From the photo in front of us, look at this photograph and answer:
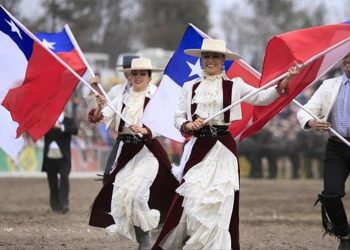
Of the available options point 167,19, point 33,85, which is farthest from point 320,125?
point 167,19

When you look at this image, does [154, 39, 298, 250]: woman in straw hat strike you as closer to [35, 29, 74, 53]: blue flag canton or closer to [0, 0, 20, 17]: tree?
[35, 29, 74, 53]: blue flag canton

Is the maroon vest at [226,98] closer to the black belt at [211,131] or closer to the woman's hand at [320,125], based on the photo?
the black belt at [211,131]

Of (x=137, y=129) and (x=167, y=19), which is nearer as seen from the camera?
(x=137, y=129)

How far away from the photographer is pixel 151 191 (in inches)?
396

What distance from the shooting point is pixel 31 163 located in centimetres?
2520

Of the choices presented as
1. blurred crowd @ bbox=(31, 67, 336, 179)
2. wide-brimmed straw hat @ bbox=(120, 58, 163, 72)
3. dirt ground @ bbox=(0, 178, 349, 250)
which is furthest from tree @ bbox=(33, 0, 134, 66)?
wide-brimmed straw hat @ bbox=(120, 58, 163, 72)

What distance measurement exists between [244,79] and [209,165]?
2.32 metres

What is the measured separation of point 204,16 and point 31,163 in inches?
1463

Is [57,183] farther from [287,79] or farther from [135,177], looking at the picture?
[287,79]

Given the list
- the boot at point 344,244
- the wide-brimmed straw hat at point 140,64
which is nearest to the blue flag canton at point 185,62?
the wide-brimmed straw hat at point 140,64

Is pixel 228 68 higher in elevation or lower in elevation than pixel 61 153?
higher

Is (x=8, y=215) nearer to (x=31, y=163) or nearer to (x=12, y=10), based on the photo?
(x=12, y=10)

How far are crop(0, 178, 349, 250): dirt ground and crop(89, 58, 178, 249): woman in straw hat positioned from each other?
1.02 meters

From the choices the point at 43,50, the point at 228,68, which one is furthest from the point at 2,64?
the point at 228,68
